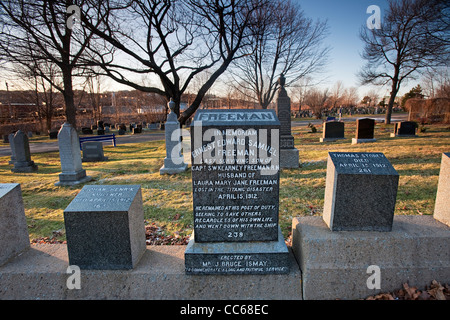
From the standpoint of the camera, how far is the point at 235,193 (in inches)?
107

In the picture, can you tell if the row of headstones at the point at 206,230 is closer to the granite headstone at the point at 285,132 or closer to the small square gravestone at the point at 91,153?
the granite headstone at the point at 285,132

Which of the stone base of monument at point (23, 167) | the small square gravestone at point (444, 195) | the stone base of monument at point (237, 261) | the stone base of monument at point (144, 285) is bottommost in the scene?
the stone base of monument at point (23, 167)

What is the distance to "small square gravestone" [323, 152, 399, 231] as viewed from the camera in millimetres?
2729

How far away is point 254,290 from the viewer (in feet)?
8.62

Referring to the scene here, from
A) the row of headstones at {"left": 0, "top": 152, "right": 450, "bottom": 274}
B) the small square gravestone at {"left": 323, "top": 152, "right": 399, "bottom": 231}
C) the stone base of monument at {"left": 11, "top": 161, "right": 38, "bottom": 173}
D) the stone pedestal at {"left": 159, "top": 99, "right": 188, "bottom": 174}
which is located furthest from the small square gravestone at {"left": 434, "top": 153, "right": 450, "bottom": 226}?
the stone base of monument at {"left": 11, "top": 161, "right": 38, "bottom": 173}

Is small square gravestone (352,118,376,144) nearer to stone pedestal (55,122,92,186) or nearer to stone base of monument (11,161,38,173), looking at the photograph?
stone pedestal (55,122,92,186)

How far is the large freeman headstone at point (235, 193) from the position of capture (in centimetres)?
263

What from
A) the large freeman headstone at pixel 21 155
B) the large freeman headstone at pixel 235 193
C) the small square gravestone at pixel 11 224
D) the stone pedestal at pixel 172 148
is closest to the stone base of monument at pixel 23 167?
the large freeman headstone at pixel 21 155

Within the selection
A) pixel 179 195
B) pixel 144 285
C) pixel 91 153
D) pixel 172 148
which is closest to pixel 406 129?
pixel 172 148

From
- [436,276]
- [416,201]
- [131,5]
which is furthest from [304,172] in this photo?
[131,5]

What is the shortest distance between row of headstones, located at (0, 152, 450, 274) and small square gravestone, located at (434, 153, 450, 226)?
0.01 meters

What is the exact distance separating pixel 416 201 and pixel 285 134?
17.5 feet

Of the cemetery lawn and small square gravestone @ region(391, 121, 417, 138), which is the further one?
small square gravestone @ region(391, 121, 417, 138)

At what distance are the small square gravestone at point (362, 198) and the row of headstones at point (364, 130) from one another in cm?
1267
